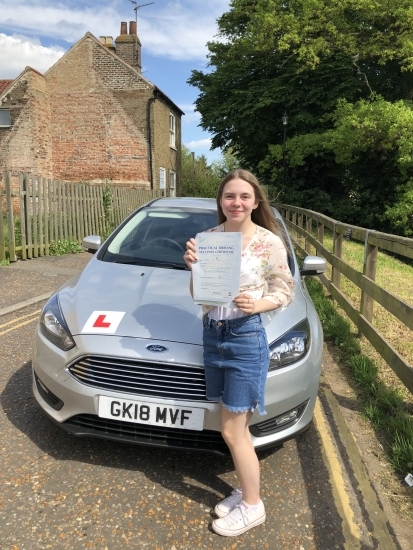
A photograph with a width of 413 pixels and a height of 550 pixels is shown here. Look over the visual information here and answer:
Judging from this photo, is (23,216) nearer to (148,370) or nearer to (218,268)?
(148,370)

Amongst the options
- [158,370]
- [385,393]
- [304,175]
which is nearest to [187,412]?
[158,370]

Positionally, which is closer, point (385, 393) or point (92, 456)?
point (92, 456)

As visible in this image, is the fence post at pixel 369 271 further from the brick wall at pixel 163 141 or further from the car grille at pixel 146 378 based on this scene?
the brick wall at pixel 163 141

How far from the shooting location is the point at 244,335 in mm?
2088

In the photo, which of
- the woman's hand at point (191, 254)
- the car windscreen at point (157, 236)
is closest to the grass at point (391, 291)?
the car windscreen at point (157, 236)

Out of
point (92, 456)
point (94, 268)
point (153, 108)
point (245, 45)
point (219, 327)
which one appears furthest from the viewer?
point (153, 108)

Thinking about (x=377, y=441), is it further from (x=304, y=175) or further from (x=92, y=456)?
(x=304, y=175)

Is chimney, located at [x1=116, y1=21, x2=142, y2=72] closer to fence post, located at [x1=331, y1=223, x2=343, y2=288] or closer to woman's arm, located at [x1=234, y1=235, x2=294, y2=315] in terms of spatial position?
fence post, located at [x1=331, y1=223, x2=343, y2=288]

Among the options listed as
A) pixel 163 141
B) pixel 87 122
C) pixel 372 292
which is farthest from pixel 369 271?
pixel 163 141

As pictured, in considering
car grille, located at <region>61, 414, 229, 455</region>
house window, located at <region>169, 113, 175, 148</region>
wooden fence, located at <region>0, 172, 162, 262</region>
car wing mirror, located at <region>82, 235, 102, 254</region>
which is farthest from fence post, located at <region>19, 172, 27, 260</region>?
house window, located at <region>169, 113, 175, 148</region>

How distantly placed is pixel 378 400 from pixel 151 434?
204 centimetres

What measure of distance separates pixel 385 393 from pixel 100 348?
2401 millimetres

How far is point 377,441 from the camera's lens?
3127mm

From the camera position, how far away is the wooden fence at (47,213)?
902 cm
